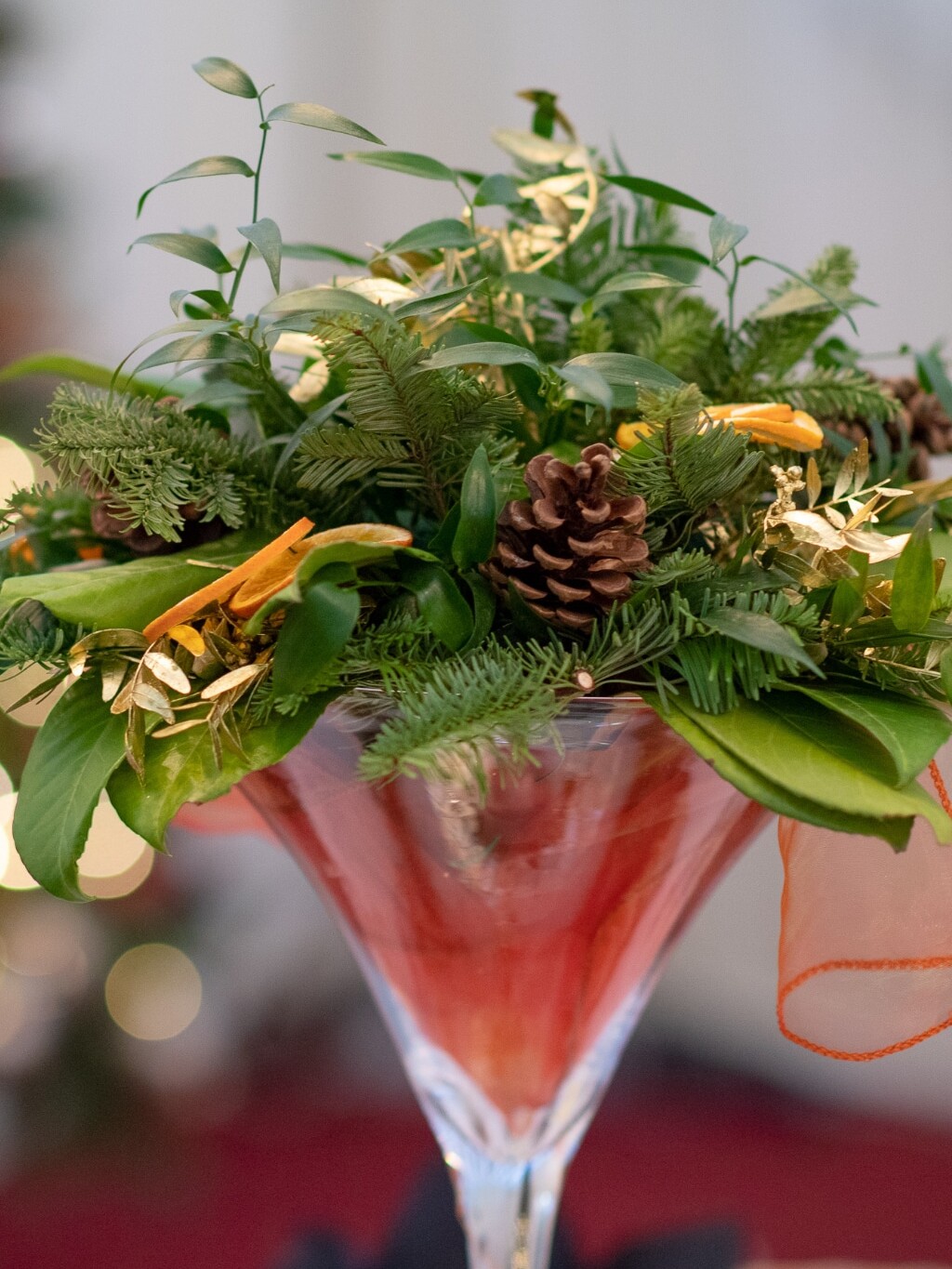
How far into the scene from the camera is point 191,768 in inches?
10.1

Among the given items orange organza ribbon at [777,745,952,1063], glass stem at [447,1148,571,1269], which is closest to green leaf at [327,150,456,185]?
orange organza ribbon at [777,745,952,1063]

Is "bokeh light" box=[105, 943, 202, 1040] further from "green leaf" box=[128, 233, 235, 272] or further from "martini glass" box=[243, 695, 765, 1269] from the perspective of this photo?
"green leaf" box=[128, 233, 235, 272]

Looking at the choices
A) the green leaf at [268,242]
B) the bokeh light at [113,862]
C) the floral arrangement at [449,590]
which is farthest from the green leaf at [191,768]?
the bokeh light at [113,862]

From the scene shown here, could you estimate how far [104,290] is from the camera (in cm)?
110

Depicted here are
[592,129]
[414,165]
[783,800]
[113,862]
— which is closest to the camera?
[783,800]

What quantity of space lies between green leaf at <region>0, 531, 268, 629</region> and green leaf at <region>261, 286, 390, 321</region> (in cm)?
7

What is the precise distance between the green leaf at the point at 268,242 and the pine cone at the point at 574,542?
78mm

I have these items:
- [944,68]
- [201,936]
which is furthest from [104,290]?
[944,68]

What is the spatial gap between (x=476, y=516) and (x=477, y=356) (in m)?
0.04

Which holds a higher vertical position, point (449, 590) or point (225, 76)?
point (225, 76)

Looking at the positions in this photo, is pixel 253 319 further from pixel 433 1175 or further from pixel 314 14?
pixel 314 14

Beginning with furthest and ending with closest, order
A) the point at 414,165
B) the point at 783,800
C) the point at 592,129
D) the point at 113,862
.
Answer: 1. the point at 592,129
2. the point at 113,862
3. the point at 414,165
4. the point at 783,800

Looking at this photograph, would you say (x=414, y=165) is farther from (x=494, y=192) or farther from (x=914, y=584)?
(x=914, y=584)

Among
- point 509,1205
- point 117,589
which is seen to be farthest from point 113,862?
point 117,589
